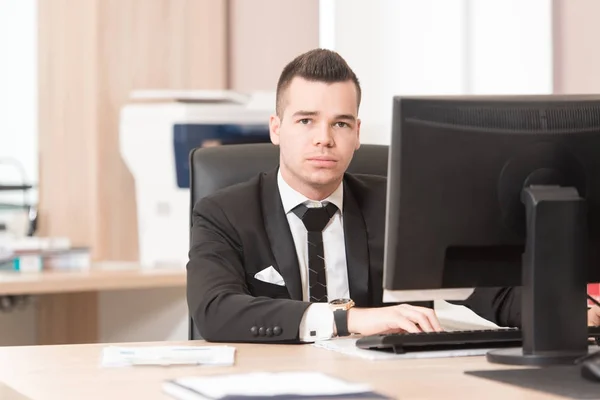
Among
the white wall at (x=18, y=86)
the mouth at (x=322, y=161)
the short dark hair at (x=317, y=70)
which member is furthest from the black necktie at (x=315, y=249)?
the white wall at (x=18, y=86)

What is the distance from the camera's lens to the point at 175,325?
3.46 m

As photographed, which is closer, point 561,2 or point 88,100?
point 561,2

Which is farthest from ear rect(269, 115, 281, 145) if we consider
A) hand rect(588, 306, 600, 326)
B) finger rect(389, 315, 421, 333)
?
hand rect(588, 306, 600, 326)

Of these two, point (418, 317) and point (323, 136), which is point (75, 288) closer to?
point (323, 136)

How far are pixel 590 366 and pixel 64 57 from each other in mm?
2716

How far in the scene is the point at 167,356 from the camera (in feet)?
5.15

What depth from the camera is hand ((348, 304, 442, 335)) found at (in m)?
1.70

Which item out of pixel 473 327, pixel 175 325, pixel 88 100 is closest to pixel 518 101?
pixel 473 327

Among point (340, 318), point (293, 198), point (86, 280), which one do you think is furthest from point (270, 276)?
point (86, 280)

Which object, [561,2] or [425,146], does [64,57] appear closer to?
[561,2]

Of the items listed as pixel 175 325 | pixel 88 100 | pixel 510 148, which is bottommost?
pixel 175 325

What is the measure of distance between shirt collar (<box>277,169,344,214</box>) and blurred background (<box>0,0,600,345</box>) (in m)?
1.08

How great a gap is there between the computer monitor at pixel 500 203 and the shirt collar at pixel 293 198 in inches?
23.4

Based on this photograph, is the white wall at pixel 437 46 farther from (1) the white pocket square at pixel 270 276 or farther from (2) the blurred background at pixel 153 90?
(1) the white pocket square at pixel 270 276
